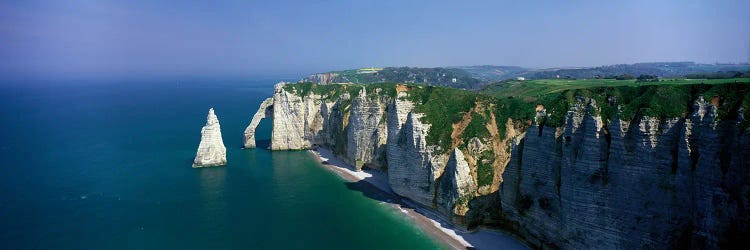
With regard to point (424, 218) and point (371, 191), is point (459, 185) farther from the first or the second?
point (371, 191)

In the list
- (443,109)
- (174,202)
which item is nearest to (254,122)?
(174,202)

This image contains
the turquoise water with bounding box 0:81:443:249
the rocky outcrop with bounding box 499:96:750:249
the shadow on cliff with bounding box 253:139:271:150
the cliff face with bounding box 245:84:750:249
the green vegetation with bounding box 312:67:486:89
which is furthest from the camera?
the green vegetation with bounding box 312:67:486:89

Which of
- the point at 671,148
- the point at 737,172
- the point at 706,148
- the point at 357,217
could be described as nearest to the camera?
the point at 737,172

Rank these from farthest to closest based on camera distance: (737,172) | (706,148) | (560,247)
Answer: (560,247) → (706,148) → (737,172)

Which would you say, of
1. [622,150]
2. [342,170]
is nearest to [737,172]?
[622,150]

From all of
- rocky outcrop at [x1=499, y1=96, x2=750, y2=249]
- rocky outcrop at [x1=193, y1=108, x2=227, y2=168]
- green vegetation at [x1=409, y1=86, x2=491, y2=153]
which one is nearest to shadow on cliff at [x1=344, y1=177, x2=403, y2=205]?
green vegetation at [x1=409, y1=86, x2=491, y2=153]

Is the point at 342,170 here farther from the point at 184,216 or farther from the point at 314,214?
the point at 184,216

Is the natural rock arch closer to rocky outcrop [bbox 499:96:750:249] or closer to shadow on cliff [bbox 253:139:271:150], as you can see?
shadow on cliff [bbox 253:139:271:150]
